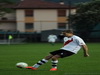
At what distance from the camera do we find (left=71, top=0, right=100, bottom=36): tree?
68.2 m

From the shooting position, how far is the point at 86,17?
224 ft

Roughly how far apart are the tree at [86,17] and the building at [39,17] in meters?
6.71

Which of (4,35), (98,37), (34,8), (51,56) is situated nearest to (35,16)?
(34,8)

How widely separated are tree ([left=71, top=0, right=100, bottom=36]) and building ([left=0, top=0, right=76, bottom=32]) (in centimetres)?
671

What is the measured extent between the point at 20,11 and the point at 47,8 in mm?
5281

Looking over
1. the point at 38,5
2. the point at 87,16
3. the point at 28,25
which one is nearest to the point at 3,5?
the point at 28,25

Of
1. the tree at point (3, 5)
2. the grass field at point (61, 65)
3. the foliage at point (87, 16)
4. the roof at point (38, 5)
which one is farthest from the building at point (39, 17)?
the grass field at point (61, 65)

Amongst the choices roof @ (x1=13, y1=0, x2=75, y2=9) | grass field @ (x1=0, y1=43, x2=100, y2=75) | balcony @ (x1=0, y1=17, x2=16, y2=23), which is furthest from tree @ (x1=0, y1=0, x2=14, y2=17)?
grass field @ (x1=0, y1=43, x2=100, y2=75)

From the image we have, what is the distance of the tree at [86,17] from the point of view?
6819cm

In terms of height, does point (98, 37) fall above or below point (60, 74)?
below

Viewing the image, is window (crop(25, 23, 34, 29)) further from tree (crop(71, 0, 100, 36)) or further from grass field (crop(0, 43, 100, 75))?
grass field (crop(0, 43, 100, 75))

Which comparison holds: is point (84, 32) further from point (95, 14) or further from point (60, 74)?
point (60, 74)

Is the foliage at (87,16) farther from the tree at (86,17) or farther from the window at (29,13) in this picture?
the window at (29,13)

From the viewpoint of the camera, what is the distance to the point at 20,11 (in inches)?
3066
